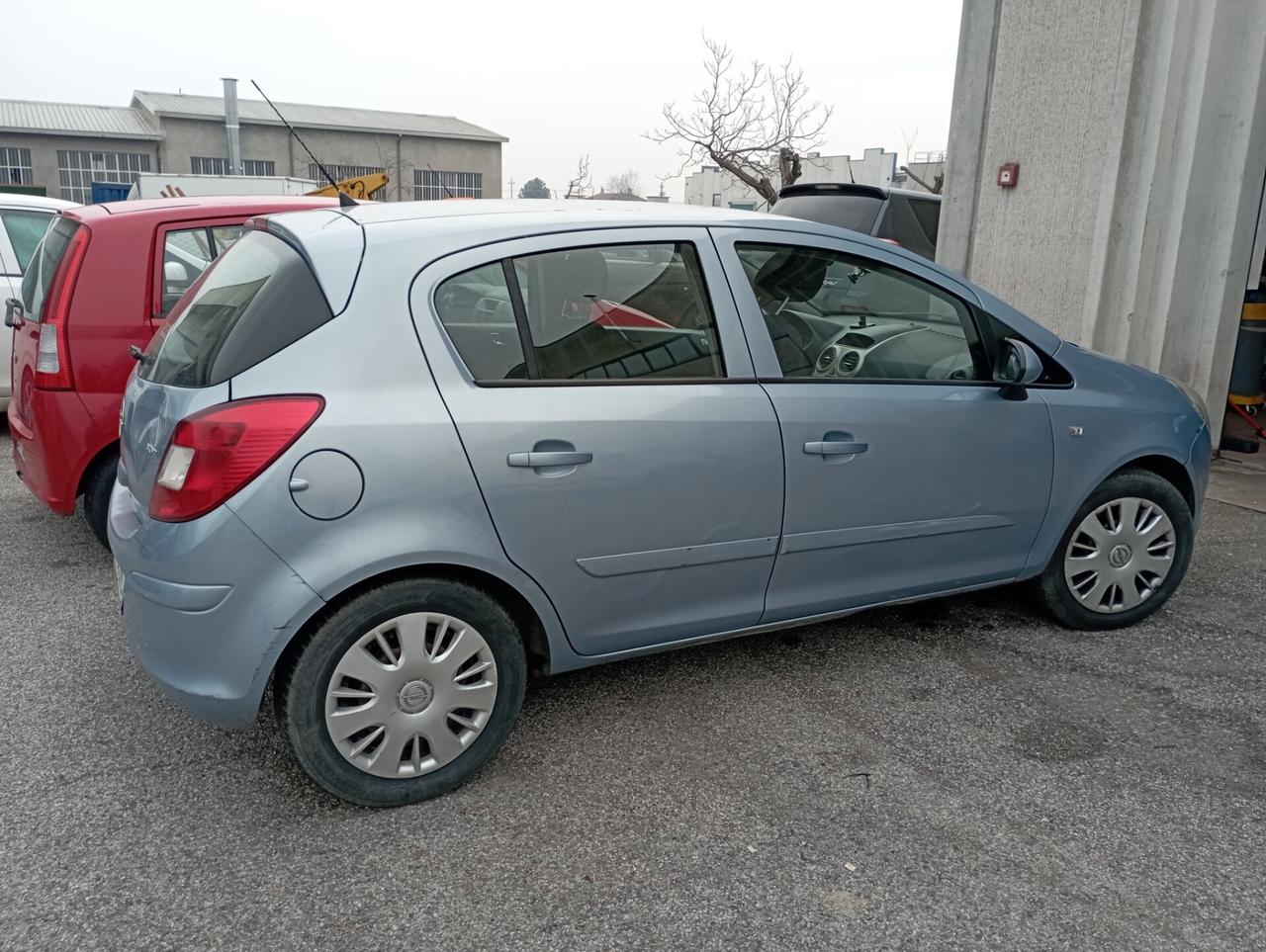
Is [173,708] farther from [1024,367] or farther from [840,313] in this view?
[1024,367]

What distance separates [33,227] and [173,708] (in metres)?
5.36

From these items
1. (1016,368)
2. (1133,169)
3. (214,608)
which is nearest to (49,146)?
(1133,169)

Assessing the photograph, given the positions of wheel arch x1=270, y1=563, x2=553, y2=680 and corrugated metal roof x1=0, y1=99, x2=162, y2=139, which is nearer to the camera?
wheel arch x1=270, y1=563, x2=553, y2=680

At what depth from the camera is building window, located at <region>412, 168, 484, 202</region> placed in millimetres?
50656

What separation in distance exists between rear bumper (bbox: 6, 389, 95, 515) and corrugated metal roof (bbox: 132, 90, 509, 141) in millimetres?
43428

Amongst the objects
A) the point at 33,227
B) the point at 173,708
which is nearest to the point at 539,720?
the point at 173,708

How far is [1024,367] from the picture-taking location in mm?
3449

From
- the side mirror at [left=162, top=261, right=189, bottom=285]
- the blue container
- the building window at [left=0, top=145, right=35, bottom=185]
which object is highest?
the building window at [left=0, top=145, right=35, bottom=185]

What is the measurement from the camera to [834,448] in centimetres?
320

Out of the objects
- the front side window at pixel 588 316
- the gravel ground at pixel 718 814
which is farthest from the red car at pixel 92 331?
the front side window at pixel 588 316

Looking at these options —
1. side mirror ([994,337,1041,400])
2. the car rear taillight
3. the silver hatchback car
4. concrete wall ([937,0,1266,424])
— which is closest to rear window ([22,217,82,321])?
the car rear taillight

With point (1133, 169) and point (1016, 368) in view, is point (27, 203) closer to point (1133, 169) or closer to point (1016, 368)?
point (1016, 368)

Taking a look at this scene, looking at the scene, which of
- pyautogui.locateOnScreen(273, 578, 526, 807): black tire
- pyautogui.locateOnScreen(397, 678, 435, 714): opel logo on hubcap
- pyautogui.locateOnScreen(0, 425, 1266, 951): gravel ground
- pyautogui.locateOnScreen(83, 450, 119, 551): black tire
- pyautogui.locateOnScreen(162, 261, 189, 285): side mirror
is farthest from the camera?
pyautogui.locateOnScreen(162, 261, 189, 285): side mirror

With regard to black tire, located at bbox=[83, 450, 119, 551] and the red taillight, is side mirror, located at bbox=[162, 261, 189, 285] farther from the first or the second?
the red taillight
